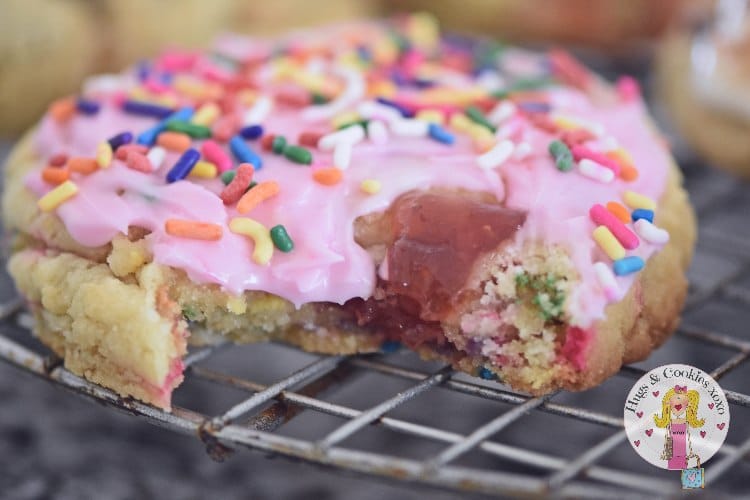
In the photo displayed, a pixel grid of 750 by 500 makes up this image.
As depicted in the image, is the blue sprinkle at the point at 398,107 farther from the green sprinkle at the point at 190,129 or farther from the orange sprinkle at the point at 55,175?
the orange sprinkle at the point at 55,175

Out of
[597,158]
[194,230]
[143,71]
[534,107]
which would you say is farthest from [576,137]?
[143,71]

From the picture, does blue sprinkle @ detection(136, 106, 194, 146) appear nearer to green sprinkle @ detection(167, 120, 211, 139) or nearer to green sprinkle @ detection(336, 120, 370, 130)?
green sprinkle @ detection(167, 120, 211, 139)

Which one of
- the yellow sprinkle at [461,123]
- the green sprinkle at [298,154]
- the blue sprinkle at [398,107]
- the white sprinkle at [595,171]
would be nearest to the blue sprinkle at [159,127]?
the green sprinkle at [298,154]

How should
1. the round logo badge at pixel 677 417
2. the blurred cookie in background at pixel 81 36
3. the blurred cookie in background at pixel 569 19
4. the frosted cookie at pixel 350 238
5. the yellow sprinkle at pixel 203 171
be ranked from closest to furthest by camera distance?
the round logo badge at pixel 677 417, the frosted cookie at pixel 350 238, the yellow sprinkle at pixel 203 171, the blurred cookie in background at pixel 81 36, the blurred cookie in background at pixel 569 19

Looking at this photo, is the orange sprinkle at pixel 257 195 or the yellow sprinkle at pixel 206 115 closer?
the orange sprinkle at pixel 257 195

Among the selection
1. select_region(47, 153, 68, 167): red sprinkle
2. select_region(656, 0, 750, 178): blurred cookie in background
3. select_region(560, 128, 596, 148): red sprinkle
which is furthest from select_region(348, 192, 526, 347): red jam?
select_region(656, 0, 750, 178): blurred cookie in background

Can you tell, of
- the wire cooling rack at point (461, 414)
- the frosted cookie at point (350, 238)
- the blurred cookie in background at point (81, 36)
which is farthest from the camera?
the blurred cookie in background at point (81, 36)
